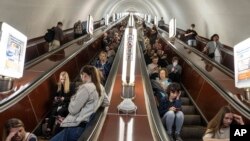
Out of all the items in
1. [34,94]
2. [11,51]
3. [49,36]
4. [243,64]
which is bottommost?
[34,94]

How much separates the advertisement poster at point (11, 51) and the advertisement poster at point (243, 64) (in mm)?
3351

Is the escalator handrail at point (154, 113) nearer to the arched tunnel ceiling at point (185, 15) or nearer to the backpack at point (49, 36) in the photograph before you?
the arched tunnel ceiling at point (185, 15)

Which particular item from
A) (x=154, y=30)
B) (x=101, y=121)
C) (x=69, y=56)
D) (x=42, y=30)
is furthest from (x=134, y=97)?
(x=42, y=30)

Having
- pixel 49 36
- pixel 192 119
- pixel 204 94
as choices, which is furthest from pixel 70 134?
pixel 49 36

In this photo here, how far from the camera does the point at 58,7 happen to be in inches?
600

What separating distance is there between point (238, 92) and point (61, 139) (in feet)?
11.2

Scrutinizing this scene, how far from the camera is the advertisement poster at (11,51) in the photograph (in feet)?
15.9

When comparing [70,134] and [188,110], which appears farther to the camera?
[188,110]

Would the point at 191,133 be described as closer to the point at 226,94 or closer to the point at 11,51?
the point at 226,94

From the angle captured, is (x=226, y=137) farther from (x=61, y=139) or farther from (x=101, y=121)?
(x=61, y=139)

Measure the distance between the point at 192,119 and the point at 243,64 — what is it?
1.58 m

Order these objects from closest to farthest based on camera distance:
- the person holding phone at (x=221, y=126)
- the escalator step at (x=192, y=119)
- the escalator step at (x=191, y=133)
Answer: the person holding phone at (x=221, y=126), the escalator step at (x=191, y=133), the escalator step at (x=192, y=119)

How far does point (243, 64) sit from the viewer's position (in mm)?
5332

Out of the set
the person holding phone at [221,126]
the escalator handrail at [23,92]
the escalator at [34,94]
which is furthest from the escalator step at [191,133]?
the escalator handrail at [23,92]
